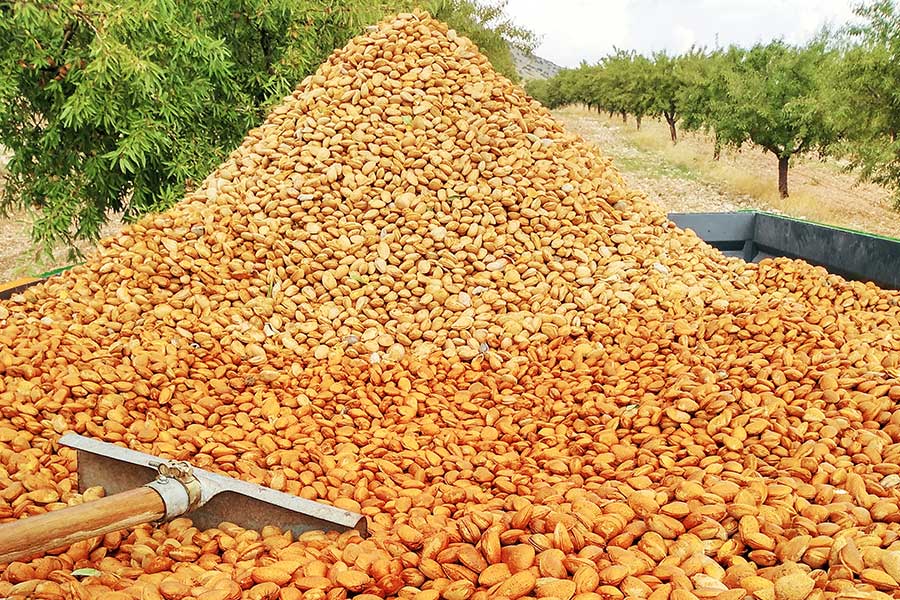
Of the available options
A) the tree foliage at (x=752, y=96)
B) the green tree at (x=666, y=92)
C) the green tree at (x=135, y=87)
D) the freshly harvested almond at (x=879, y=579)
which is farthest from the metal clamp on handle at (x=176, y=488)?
the green tree at (x=666, y=92)

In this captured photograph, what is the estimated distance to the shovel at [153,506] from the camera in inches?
54.6

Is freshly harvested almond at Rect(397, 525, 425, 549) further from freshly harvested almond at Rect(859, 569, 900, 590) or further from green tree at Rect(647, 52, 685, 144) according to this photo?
green tree at Rect(647, 52, 685, 144)

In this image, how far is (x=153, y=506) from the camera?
1.59 m

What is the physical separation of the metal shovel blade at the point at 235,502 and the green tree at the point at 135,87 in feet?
9.61

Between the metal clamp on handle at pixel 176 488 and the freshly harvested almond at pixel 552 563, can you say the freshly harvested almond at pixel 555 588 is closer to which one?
the freshly harvested almond at pixel 552 563

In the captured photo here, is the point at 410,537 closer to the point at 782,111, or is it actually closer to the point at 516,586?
the point at 516,586

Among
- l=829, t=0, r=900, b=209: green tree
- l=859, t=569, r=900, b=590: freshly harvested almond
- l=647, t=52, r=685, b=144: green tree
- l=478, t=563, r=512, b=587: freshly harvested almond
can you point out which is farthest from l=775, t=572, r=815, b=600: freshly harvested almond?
l=647, t=52, r=685, b=144: green tree

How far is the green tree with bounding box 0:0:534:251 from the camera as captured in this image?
13.7ft

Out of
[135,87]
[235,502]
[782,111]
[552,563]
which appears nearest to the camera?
[552,563]

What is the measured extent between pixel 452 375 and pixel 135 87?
10.4ft

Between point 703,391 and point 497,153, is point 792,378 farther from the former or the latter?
point 497,153

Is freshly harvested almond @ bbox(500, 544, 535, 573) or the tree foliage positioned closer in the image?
freshly harvested almond @ bbox(500, 544, 535, 573)

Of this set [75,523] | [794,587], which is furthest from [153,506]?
[794,587]

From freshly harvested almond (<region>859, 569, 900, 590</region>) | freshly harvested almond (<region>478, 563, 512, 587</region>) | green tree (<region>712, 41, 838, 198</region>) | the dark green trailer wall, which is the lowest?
freshly harvested almond (<region>478, 563, 512, 587</region>)
